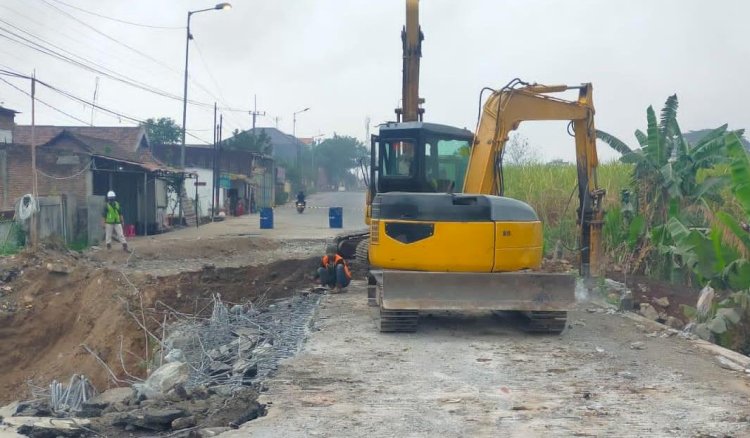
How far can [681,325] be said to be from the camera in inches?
458

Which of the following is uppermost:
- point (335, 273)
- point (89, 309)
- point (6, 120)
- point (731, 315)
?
point (6, 120)

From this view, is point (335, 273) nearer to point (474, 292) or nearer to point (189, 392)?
point (474, 292)

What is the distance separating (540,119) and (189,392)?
21.0 feet

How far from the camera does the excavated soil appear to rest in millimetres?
11742

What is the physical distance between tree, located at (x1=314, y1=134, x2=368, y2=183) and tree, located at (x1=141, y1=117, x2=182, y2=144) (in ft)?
151

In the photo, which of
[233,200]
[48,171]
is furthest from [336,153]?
[48,171]

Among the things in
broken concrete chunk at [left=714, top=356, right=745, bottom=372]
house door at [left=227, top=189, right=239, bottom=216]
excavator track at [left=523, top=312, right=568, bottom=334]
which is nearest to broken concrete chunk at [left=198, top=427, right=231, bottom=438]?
excavator track at [left=523, top=312, right=568, bottom=334]

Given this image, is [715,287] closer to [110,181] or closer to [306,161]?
[110,181]

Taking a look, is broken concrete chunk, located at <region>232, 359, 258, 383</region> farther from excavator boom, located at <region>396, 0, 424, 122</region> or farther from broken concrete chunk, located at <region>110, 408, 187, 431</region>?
excavator boom, located at <region>396, 0, 424, 122</region>

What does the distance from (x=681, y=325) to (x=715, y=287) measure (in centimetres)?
80

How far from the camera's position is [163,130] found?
196ft

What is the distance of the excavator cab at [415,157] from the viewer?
10.8m

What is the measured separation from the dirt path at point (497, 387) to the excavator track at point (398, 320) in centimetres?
11

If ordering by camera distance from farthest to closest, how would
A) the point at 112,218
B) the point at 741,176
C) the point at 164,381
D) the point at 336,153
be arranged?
the point at 336,153 < the point at 112,218 < the point at 741,176 < the point at 164,381
